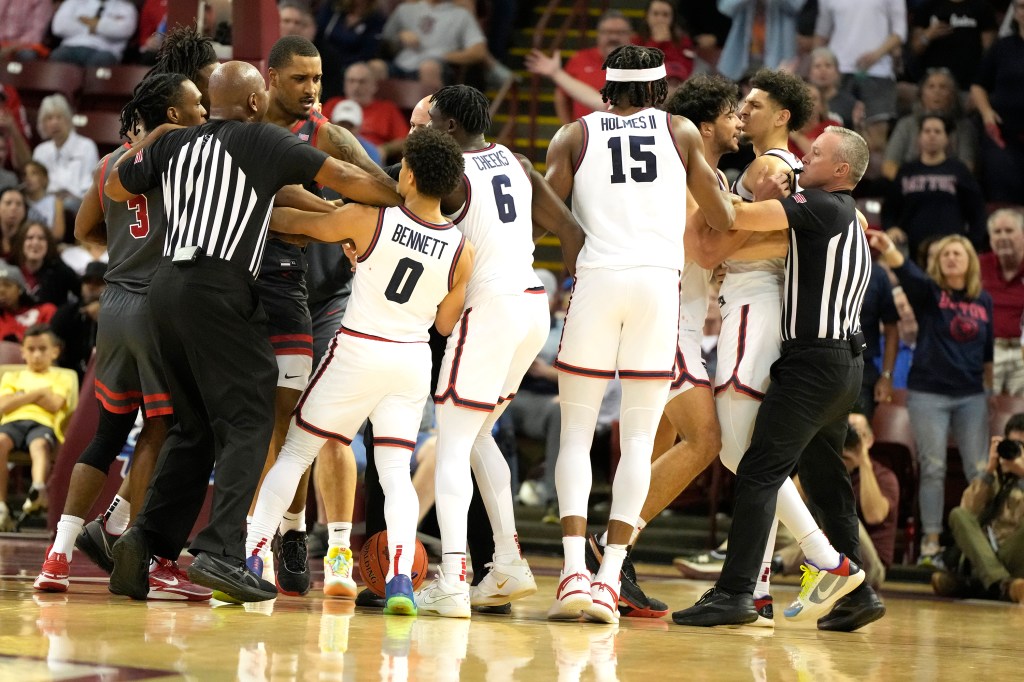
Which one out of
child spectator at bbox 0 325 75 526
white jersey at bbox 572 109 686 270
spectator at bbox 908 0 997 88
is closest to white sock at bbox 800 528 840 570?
white jersey at bbox 572 109 686 270

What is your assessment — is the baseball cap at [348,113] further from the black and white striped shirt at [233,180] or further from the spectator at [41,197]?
the black and white striped shirt at [233,180]

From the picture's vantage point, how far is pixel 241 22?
7246 mm

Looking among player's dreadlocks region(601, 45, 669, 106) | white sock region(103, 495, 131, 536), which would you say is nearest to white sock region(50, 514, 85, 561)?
white sock region(103, 495, 131, 536)

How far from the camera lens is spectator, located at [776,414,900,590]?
8.58m

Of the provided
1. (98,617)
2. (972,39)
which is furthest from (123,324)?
(972,39)

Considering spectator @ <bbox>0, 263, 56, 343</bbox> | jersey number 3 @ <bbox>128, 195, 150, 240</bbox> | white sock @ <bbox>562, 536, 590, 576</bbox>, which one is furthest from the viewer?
spectator @ <bbox>0, 263, 56, 343</bbox>

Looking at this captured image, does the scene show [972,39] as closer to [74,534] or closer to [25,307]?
[25,307]

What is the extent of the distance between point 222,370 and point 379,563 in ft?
3.27

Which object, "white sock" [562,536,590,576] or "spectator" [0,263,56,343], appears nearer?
"white sock" [562,536,590,576]

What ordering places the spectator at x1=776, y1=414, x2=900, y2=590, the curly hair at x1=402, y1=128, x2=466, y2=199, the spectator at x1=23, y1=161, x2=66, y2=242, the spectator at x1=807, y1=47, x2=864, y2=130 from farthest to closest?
the spectator at x1=23, y1=161, x2=66, y2=242, the spectator at x1=807, y1=47, x2=864, y2=130, the spectator at x1=776, y1=414, x2=900, y2=590, the curly hair at x1=402, y1=128, x2=466, y2=199

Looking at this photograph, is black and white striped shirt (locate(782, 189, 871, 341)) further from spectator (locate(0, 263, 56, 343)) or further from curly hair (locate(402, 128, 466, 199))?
spectator (locate(0, 263, 56, 343))

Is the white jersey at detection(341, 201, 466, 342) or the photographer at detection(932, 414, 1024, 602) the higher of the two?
the white jersey at detection(341, 201, 466, 342)

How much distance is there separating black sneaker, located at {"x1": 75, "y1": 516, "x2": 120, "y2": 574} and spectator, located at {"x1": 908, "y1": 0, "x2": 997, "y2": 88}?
9067mm

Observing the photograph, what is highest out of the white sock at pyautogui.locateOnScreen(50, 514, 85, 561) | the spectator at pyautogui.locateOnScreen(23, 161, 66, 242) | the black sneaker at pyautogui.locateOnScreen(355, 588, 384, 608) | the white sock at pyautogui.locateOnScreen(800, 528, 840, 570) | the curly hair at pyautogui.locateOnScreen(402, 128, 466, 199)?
the spectator at pyautogui.locateOnScreen(23, 161, 66, 242)
